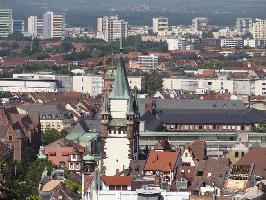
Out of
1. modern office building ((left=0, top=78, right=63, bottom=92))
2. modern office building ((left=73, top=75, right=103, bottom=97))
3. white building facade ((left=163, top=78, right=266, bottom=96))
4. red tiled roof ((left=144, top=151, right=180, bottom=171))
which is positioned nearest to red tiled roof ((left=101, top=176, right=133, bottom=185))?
red tiled roof ((left=144, top=151, right=180, bottom=171))

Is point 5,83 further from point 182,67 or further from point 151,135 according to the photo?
point 151,135

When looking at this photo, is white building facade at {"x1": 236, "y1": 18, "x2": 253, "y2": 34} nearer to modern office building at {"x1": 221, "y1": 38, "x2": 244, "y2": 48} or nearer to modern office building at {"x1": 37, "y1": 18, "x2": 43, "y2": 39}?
modern office building at {"x1": 37, "y1": 18, "x2": 43, "y2": 39}

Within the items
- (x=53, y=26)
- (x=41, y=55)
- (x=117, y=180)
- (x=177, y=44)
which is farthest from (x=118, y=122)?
(x=53, y=26)

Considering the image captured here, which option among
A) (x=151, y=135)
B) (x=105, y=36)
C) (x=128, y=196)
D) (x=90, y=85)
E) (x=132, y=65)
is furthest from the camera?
(x=105, y=36)

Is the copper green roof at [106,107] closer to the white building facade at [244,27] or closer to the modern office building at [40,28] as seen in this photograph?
the modern office building at [40,28]

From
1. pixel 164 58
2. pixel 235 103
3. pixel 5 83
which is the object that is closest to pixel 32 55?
pixel 164 58

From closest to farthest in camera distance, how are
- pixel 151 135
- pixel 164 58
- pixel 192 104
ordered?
pixel 151 135 < pixel 192 104 < pixel 164 58
